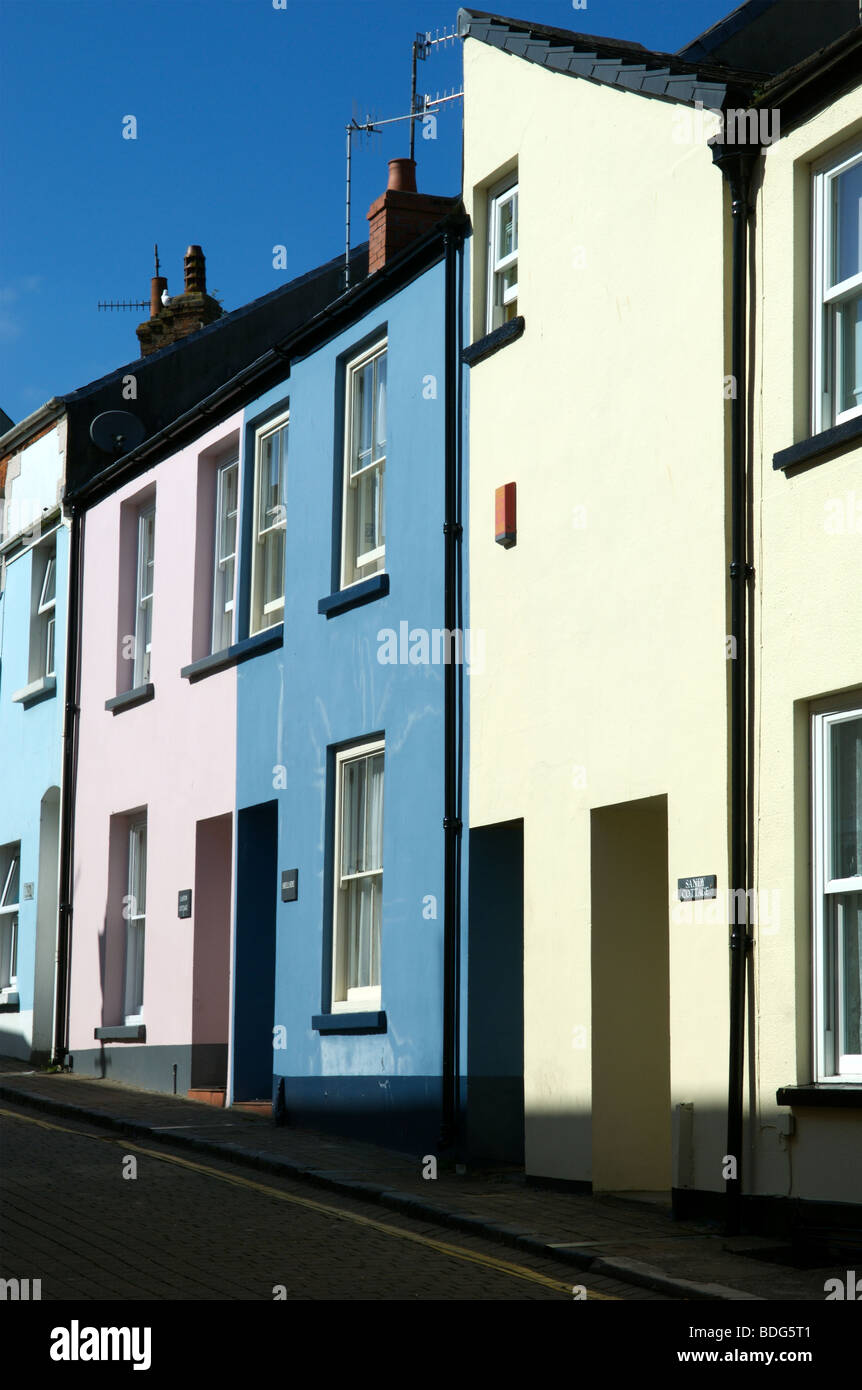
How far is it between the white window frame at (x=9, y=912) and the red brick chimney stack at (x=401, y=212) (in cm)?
1008

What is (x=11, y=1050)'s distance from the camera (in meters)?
22.4

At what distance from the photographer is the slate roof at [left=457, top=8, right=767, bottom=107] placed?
37.9ft

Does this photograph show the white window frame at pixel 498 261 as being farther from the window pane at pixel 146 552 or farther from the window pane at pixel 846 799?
the window pane at pixel 146 552

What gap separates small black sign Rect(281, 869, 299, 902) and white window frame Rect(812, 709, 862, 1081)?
669 centimetres

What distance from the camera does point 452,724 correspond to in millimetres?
14125

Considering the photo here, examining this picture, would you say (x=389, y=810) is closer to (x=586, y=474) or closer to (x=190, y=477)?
(x=586, y=474)

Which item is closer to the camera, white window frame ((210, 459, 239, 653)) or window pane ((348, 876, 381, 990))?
window pane ((348, 876, 381, 990))

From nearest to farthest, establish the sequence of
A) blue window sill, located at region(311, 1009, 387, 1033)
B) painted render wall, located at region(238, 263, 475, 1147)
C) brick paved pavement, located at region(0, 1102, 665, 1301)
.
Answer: brick paved pavement, located at region(0, 1102, 665, 1301) < painted render wall, located at region(238, 263, 475, 1147) < blue window sill, located at region(311, 1009, 387, 1033)

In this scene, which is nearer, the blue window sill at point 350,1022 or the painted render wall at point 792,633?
the painted render wall at point 792,633

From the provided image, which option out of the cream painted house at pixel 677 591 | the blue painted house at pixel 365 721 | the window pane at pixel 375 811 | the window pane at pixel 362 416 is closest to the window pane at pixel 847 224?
the cream painted house at pixel 677 591

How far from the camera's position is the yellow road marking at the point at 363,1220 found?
30.7ft

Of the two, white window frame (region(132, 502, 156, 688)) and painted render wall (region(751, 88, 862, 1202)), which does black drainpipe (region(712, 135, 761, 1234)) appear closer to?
painted render wall (region(751, 88, 862, 1202))

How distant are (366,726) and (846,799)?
586cm

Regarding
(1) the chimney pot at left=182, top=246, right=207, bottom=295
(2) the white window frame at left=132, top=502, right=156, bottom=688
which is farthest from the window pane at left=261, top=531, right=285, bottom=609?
(1) the chimney pot at left=182, top=246, right=207, bottom=295
